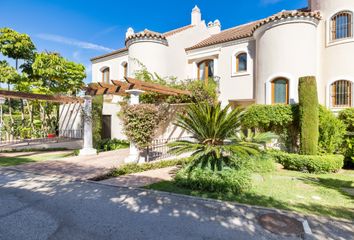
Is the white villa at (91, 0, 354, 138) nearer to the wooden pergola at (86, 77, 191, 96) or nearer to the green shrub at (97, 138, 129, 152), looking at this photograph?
the green shrub at (97, 138, 129, 152)

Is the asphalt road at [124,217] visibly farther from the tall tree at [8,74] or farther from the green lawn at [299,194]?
the tall tree at [8,74]

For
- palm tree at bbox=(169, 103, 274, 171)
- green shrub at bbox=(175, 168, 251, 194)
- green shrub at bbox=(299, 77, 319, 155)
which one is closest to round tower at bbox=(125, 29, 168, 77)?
green shrub at bbox=(299, 77, 319, 155)

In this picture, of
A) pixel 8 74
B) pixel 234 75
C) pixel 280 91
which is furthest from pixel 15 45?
pixel 280 91

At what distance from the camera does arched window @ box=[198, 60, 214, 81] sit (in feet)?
62.0

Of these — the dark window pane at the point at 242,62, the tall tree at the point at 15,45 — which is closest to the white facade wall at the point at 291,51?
the dark window pane at the point at 242,62

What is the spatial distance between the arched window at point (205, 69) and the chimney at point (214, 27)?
515 centimetres

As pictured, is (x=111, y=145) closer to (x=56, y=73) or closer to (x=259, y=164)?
(x=56, y=73)

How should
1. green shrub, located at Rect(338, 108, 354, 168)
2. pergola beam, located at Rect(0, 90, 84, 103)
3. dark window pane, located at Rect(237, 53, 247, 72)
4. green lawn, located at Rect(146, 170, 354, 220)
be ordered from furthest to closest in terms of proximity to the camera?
dark window pane, located at Rect(237, 53, 247, 72) → pergola beam, located at Rect(0, 90, 84, 103) → green shrub, located at Rect(338, 108, 354, 168) → green lawn, located at Rect(146, 170, 354, 220)

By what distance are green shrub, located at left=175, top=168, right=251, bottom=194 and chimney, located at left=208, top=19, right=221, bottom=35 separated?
18605 mm

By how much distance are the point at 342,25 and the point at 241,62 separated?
20.6 ft

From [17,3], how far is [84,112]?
8.73 m

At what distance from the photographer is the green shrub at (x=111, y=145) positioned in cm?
1594

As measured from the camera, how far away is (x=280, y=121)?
40.3 feet

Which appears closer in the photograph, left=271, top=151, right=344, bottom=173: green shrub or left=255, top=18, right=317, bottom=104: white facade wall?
left=271, top=151, right=344, bottom=173: green shrub
